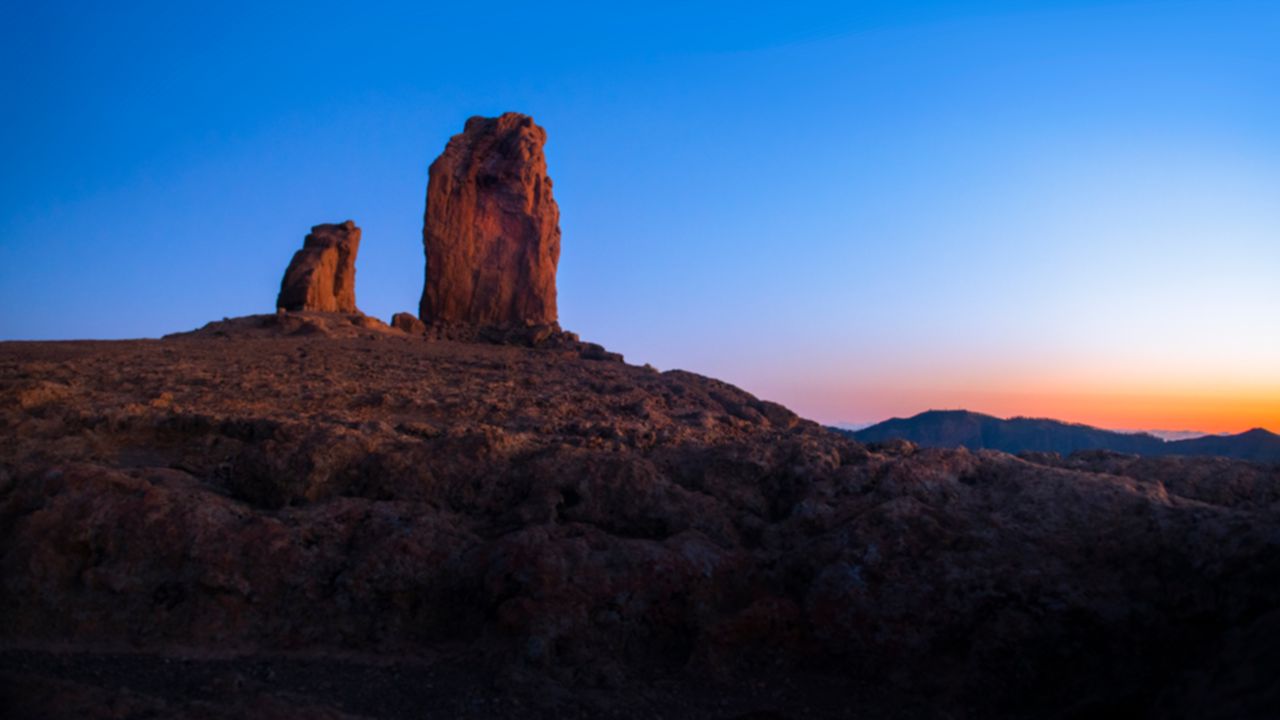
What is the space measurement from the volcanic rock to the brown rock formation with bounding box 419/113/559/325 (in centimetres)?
35

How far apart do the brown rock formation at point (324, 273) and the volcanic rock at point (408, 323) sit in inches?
199

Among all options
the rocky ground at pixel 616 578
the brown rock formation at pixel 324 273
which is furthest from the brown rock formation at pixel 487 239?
the rocky ground at pixel 616 578

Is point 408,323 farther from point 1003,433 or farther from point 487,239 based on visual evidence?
point 1003,433

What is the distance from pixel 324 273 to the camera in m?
31.2

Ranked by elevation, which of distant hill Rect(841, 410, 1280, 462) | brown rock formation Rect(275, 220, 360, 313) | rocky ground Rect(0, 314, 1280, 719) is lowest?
rocky ground Rect(0, 314, 1280, 719)

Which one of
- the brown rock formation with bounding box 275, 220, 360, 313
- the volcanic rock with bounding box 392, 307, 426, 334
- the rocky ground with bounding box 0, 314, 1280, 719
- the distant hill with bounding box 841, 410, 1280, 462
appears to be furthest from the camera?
the distant hill with bounding box 841, 410, 1280, 462

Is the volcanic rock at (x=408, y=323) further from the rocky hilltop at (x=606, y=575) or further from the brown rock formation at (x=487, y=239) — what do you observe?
the rocky hilltop at (x=606, y=575)

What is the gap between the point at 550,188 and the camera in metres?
28.1

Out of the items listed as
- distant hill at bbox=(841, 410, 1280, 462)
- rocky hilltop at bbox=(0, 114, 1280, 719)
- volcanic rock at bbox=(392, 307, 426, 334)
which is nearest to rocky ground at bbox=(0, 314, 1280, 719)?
rocky hilltop at bbox=(0, 114, 1280, 719)

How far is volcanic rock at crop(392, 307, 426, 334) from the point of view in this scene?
25.8 metres

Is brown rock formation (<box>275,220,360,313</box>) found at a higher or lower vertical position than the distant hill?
higher

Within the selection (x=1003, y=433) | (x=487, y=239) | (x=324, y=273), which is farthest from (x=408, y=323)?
(x=1003, y=433)

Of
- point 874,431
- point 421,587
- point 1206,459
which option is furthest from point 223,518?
point 874,431

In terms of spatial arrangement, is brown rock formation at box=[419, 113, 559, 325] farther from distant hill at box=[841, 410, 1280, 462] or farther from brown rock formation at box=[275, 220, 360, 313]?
distant hill at box=[841, 410, 1280, 462]
